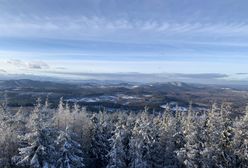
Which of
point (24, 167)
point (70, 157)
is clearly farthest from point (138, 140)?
point (24, 167)

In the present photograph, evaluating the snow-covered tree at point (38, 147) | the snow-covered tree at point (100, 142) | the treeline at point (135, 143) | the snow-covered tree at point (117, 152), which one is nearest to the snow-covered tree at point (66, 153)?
the treeline at point (135, 143)

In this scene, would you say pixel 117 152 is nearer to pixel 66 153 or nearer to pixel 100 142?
pixel 100 142

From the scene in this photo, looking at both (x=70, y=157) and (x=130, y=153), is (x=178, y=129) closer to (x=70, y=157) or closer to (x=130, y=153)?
(x=130, y=153)

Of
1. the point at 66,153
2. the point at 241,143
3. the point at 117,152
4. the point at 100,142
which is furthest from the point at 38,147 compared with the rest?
the point at 241,143

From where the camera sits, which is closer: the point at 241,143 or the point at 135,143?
the point at 241,143

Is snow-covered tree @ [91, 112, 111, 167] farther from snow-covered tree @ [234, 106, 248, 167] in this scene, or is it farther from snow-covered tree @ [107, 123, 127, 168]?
snow-covered tree @ [234, 106, 248, 167]

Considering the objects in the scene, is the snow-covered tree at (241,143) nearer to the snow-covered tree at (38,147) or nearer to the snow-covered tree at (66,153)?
the snow-covered tree at (66,153)

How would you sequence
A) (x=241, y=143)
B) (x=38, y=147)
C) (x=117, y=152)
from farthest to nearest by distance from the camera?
(x=117, y=152)
(x=241, y=143)
(x=38, y=147)

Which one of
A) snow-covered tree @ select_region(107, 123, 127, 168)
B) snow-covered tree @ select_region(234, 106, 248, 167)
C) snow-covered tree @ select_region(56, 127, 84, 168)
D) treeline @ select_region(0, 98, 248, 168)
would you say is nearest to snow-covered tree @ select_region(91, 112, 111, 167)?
treeline @ select_region(0, 98, 248, 168)
